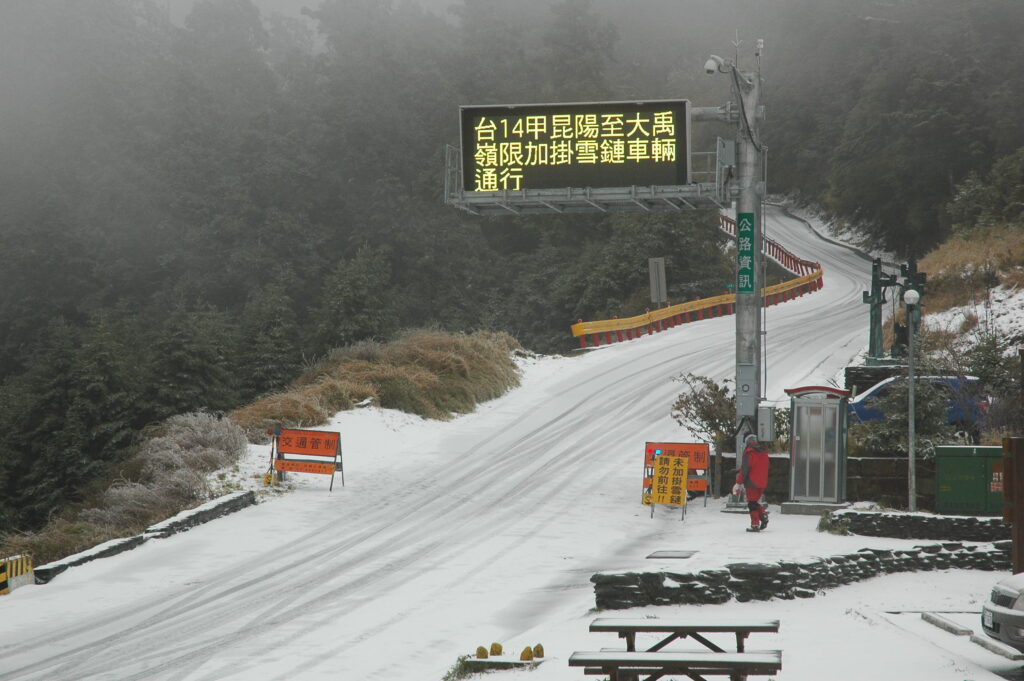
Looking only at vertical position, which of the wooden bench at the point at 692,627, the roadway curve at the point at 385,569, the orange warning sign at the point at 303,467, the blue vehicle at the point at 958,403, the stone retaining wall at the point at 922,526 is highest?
the blue vehicle at the point at 958,403

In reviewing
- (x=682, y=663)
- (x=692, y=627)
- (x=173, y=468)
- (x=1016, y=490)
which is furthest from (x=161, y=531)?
(x=1016, y=490)

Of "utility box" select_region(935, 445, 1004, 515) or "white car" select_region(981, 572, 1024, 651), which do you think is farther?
"utility box" select_region(935, 445, 1004, 515)

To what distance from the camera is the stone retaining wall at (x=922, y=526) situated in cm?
1700

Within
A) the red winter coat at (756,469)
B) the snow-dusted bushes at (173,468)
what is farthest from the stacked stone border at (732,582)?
the snow-dusted bushes at (173,468)

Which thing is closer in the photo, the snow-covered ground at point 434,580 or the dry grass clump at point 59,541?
the snow-covered ground at point 434,580

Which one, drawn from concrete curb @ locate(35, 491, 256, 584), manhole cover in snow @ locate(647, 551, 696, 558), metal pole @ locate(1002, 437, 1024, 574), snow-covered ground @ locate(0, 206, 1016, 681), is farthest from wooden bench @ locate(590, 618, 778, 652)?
concrete curb @ locate(35, 491, 256, 584)

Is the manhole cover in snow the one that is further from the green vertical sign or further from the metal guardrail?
the metal guardrail

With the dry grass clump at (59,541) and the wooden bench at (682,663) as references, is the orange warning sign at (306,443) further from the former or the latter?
the wooden bench at (682,663)

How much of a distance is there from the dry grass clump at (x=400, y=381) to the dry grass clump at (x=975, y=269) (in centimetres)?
1466

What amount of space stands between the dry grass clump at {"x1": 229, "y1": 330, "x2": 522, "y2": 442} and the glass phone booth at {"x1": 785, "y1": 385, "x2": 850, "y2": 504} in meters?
11.6

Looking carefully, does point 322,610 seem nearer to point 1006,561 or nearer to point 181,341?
point 1006,561

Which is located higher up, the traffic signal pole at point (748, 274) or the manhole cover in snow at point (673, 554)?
the traffic signal pole at point (748, 274)

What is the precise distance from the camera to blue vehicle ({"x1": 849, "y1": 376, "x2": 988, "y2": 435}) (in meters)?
22.4

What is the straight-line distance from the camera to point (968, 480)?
19.2 meters
